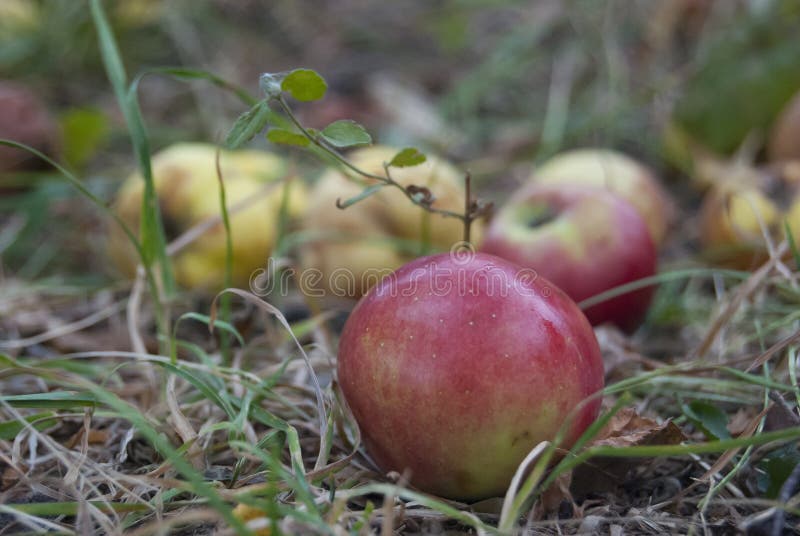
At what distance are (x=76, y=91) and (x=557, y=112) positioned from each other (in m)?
1.93

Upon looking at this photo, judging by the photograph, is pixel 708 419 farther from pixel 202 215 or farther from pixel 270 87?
pixel 202 215

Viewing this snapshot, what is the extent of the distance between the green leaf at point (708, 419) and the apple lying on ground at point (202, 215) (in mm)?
1062

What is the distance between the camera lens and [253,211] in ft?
6.14

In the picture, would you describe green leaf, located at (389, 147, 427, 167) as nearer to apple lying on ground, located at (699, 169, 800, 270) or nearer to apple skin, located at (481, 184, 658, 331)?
apple skin, located at (481, 184, 658, 331)

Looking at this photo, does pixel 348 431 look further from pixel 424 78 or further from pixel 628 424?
pixel 424 78

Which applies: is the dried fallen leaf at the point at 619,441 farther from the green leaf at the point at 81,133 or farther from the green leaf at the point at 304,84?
the green leaf at the point at 81,133

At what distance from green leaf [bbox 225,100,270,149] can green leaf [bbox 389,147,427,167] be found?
0.56ft

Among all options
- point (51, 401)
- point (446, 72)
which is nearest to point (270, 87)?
point (51, 401)

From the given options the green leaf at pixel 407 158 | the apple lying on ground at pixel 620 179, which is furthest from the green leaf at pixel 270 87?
the apple lying on ground at pixel 620 179

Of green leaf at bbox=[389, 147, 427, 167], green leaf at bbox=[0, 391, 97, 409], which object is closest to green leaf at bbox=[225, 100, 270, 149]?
green leaf at bbox=[389, 147, 427, 167]

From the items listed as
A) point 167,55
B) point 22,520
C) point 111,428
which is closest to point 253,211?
point 111,428

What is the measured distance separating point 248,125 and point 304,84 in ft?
0.29

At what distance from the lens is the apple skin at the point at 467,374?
893 millimetres

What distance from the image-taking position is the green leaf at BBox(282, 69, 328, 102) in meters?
0.97
